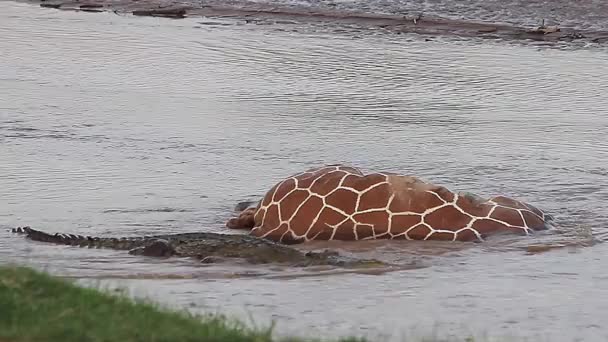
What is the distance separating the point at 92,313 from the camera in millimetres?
7492

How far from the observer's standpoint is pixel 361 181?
1177cm

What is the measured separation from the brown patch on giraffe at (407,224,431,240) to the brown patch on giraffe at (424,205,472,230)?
5 centimetres

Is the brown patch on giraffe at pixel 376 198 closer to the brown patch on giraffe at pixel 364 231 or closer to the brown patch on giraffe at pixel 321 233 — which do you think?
the brown patch on giraffe at pixel 364 231

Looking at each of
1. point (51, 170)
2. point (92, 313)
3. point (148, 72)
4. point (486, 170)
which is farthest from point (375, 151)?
point (92, 313)

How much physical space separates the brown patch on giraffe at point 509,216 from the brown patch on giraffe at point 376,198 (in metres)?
0.84

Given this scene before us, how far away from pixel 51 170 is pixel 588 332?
6.23 metres

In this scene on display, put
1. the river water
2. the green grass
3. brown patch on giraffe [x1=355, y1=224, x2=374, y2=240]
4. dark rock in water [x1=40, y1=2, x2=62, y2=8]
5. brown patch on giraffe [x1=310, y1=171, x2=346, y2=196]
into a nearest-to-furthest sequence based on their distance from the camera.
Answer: the green grass < the river water < brown patch on giraffe [x1=355, y1=224, x2=374, y2=240] < brown patch on giraffe [x1=310, y1=171, x2=346, y2=196] < dark rock in water [x1=40, y1=2, x2=62, y2=8]

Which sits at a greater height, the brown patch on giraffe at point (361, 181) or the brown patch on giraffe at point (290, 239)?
the brown patch on giraffe at point (361, 181)

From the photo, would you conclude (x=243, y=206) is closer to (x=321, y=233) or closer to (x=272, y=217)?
(x=272, y=217)

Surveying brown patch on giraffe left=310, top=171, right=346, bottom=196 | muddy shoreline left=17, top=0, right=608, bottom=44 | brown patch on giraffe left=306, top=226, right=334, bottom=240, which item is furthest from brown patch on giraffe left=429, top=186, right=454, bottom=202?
muddy shoreline left=17, top=0, right=608, bottom=44

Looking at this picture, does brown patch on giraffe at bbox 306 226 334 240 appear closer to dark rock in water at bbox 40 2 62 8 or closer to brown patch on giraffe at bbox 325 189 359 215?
brown patch on giraffe at bbox 325 189 359 215

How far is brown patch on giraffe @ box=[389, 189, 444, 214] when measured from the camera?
11.6 m

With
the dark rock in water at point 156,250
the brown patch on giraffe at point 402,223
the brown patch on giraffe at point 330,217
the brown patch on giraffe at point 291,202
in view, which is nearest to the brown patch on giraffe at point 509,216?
the brown patch on giraffe at point 402,223

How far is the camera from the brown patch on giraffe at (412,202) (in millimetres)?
11633
